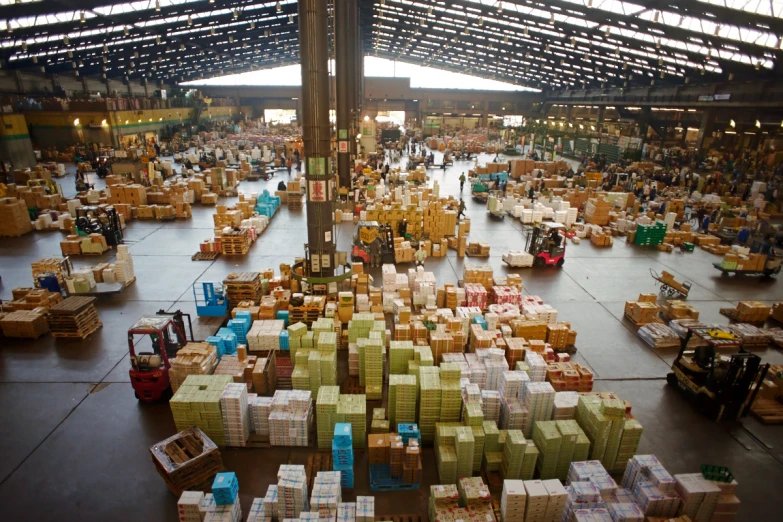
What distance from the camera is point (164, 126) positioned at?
155ft

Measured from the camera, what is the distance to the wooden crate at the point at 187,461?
604 centimetres

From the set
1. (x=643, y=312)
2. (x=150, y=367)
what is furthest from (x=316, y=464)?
(x=643, y=312)

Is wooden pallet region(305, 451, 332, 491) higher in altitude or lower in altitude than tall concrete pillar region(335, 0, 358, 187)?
lower

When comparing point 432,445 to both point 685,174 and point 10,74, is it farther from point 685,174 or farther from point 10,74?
point 10,74

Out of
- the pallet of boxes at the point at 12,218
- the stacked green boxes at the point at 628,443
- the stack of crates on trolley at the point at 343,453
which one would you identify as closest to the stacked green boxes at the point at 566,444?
the stacked green boxes at the point at 628,443

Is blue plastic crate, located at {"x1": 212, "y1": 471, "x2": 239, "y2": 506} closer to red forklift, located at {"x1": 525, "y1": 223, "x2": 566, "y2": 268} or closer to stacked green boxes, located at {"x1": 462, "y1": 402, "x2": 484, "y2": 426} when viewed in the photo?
stacked green boxes, located at {"x1": 462, "y1": 402, "x2": 484, "y2": 426}

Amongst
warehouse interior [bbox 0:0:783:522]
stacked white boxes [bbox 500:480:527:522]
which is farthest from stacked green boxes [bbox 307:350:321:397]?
stacked white boxes [bbox 500:480:527:522]

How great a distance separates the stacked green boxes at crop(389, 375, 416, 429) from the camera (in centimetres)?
698

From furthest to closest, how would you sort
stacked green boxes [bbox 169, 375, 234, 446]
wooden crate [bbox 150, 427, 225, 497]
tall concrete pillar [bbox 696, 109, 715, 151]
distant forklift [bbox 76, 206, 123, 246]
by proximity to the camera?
1. tall concrete pillar [bbox 696, 109, 715, 151]
2. distant forklift [bbox 76, 206, 123, 246]
3. stacked green boxes [bbox 169, 375, 234, 446]
4. wooden crate [bbox 150, 427, 225, 497]

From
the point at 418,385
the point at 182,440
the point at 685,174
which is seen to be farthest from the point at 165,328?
the point at 685,174

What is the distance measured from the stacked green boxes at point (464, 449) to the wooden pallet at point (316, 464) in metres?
1.89

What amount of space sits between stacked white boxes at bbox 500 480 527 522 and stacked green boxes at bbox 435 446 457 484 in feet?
2.76

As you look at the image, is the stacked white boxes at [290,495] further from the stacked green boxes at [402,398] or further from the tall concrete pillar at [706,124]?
the tall concrete pillar at [706,124]

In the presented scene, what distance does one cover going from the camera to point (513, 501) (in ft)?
17.9
